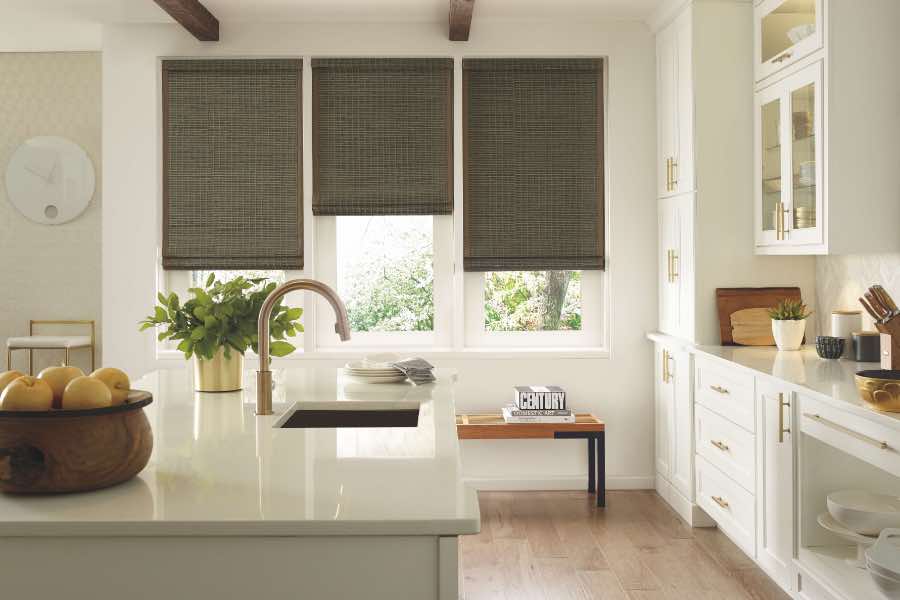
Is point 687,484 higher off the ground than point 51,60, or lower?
lower

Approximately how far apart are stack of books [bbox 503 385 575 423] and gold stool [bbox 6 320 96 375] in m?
2.83

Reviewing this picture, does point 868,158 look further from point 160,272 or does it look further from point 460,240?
point 160,272

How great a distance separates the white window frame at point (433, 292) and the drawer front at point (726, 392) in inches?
58.9

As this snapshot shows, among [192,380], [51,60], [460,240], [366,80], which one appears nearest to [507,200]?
[460,240]

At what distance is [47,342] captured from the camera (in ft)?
16.7

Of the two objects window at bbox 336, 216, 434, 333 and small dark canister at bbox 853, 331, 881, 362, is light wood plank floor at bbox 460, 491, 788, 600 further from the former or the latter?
window at bbox 336, 216, 434, 333

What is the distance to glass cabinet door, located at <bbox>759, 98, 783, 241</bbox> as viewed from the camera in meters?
3.61

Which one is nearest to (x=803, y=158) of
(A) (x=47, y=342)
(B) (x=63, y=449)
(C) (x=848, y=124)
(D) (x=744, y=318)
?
(C) (x=848, y=124)

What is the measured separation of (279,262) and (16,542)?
11.2ft

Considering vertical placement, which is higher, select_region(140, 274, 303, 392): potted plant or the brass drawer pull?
select_region(140, 274, 303, 392): potted plant

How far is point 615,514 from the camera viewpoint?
163 inches

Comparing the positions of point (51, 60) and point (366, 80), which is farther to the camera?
point (51, 60)

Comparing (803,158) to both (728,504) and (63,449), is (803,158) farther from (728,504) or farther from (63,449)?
(63,449)

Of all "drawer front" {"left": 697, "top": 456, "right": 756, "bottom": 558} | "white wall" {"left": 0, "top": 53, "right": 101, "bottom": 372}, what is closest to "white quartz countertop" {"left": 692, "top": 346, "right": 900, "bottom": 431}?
"drawer front" {"left": 697, "top": 456, "right": 756, "bottom": 558}
